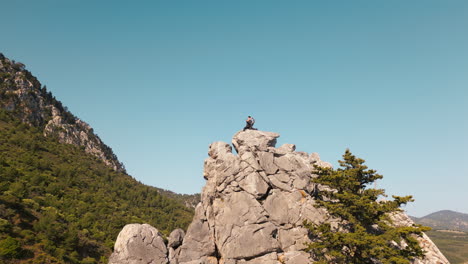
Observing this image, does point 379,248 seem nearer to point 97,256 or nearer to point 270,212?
point 270,212

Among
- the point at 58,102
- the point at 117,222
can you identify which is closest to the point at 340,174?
the point at 117,222

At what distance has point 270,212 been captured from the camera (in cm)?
3353

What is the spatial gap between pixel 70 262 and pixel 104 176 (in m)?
65.5

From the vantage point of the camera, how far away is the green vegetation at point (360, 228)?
23844 mm

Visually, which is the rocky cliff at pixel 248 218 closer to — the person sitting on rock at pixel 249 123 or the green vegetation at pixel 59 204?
the person sitting on rock at pixel 249 123

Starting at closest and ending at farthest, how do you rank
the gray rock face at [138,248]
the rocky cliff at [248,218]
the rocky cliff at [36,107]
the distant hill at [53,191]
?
1. the rocky cliff at [248,218]
2. the gray rock face at [138,248]
3. the distant hill at [53,191]
4. the rocky cliff at [36,107]

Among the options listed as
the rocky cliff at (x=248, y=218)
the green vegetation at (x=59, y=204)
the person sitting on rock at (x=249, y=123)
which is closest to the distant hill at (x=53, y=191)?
the green vegetation at (x=59, y=204)

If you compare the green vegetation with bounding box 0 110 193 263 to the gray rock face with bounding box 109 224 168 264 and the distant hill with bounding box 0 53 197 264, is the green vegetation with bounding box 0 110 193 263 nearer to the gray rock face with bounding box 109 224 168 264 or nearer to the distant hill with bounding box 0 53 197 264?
the distant hill with bounding box 0 53 197 264

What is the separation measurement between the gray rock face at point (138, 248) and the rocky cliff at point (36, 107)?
→ 99.0 metres

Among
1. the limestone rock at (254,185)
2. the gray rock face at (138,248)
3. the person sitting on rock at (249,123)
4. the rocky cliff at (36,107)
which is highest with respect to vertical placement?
the rocky cliff at (36,107)

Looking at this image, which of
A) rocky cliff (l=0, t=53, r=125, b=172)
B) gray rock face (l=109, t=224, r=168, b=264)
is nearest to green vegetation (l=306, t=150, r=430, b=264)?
gray rock face (l=109, t=224, r=168, b=264)

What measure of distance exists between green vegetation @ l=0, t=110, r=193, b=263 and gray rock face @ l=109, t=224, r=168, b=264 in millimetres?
14549

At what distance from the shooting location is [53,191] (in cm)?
6675

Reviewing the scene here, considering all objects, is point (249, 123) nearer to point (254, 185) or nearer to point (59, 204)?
point (254, 185)
